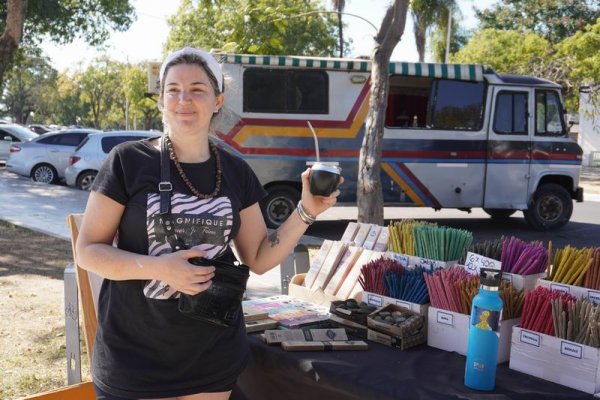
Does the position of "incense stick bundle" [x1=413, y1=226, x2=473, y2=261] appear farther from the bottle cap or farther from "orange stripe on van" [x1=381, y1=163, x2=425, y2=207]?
"orange stripe on van" [x1=381, y1=163, x2=425, y2=207]

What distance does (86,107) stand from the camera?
81.3m

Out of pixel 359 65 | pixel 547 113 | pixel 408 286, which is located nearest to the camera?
pixel 408 286

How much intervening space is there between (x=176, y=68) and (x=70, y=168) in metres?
13.1

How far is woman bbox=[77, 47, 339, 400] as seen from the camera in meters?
1.88

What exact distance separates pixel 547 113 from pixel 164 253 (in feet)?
35.0

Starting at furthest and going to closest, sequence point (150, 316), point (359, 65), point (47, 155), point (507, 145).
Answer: point (47, 155) → point (507, 145) → point (359, 65) → point (150, 316)

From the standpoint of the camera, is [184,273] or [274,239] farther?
[274,239]

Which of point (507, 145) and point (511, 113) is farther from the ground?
point (511, 113)

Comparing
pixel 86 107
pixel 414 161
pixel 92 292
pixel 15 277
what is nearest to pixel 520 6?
pixel 414 161

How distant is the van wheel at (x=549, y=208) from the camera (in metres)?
11.6

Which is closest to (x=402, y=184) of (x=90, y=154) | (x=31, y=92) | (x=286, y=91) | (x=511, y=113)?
(x=511, y=113)

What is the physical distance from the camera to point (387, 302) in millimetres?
2555

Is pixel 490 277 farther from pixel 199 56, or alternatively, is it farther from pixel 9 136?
pixel 9 136

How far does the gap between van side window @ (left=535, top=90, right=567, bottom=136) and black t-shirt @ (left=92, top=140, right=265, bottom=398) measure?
34.1ft
